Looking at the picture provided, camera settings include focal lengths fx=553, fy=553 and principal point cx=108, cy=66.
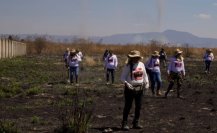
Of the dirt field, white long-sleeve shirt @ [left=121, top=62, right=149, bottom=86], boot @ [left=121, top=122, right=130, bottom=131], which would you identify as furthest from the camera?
the dirt field

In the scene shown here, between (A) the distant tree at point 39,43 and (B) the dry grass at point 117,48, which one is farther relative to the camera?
(A) the distant tree at point 39,43

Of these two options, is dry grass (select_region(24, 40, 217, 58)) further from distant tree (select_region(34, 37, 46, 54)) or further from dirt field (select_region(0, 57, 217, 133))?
dirt field (select_region(0, 57, 217, 133))

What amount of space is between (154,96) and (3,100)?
18.9ft

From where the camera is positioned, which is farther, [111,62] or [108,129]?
[111,62]

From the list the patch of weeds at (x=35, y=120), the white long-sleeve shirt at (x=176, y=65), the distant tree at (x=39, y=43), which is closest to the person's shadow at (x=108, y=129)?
the patch of weeds at (x=35, y=120)

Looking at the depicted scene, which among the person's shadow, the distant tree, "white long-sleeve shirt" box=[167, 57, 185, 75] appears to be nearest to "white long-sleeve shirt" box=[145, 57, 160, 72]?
"white long-sleeve shirt" box=[167, 57, 185, 75]

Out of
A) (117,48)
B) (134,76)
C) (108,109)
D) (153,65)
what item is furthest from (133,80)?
(117,48)

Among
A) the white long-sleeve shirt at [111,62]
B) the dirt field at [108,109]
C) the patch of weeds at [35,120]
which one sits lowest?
the dirt field at [108,109]

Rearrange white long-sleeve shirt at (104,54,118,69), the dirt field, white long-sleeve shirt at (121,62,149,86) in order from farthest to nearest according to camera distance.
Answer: white long-sleeve shirt at (104,54,118,69)
the dirt field
white long-sleeve shirt at (121,62,149,86)

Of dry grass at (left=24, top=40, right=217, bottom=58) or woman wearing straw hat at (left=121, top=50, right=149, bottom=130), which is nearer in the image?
woman wearing straw hat at (left=121, top=50, right=149, bottom=130)

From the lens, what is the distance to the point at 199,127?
13.6 m

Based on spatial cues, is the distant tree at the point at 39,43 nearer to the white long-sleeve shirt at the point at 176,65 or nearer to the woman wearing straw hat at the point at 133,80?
the white long-sleeve shirt at the point at 176,65

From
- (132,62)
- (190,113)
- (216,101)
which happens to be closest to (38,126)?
(132,62)

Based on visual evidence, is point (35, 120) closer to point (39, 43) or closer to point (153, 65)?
point (153, 65)
